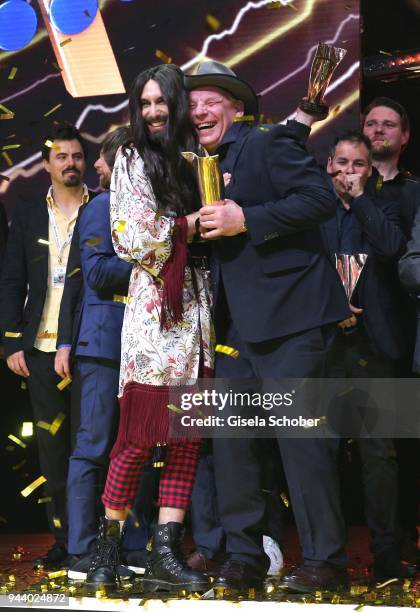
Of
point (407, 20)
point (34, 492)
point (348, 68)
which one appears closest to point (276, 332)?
point (348, 68)

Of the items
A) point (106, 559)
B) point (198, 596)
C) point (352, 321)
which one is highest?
point (352, 321)

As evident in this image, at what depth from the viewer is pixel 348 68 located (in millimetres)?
4141

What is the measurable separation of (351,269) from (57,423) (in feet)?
4.26

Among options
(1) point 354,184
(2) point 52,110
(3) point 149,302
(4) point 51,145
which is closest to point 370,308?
(1) point 354,184

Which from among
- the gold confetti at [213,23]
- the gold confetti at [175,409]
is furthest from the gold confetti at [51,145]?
the gold confetti at [175,409]

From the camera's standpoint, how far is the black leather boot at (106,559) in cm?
306

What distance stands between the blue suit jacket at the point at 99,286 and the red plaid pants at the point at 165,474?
19.7 inches

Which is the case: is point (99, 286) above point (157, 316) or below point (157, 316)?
above

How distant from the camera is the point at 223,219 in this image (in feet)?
9.62

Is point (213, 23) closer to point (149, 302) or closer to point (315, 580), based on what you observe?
point (149, 302)

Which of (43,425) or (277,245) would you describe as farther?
(43,425)

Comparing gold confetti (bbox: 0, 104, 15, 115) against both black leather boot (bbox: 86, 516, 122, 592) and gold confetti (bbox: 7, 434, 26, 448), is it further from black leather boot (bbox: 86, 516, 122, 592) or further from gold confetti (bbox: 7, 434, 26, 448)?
black leather boot (bbox: 86, 516, 122, 592)

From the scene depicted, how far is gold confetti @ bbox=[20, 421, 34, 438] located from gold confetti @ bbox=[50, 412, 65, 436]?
79cm

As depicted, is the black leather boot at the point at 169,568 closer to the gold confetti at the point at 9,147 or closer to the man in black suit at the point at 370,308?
the man in black suit at the point at 370,308
